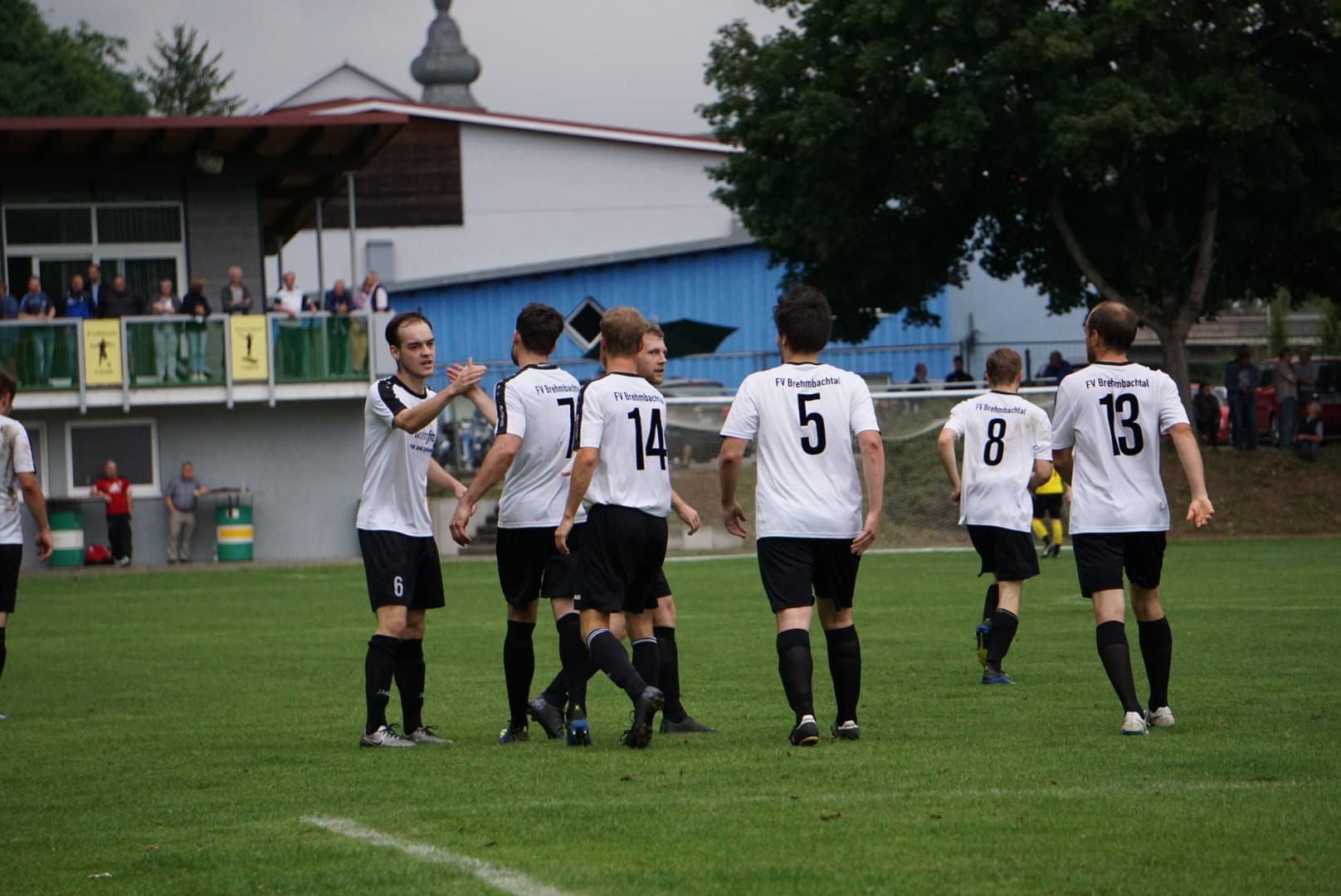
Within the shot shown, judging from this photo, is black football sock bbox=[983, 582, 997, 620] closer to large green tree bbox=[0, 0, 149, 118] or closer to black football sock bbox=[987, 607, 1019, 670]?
black football sock bbox=[987, 607, 1019, 670]

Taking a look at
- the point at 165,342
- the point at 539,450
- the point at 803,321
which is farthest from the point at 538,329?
the point at 165,342

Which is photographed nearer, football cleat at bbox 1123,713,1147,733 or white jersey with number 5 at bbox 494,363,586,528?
football cleat at bbox 1123,713,1147,733

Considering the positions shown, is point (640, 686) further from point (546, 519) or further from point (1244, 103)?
point (1244, 103)

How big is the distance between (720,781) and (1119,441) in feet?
9.02

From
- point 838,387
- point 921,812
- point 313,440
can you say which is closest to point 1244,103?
point 313,440

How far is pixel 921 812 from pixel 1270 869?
1333 millimetres

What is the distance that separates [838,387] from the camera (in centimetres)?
812

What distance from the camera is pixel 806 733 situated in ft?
26.2

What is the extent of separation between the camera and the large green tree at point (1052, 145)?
31.2m

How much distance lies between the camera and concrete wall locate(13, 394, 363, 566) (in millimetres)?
33125

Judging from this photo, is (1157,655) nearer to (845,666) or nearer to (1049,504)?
(845,666)

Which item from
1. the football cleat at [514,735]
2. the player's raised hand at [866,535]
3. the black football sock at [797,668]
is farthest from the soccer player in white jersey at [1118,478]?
the football cleat at [514,735]

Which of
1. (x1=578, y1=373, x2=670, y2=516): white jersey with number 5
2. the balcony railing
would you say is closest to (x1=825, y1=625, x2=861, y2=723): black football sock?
(x1=578, y1=373, x2=670, y2=516): white jersey with number 5

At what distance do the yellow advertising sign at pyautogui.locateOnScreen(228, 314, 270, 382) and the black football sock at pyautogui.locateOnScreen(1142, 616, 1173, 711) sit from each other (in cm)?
2565
